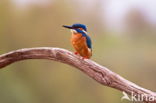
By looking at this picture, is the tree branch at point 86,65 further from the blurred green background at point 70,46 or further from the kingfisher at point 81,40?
the blurred green background at point 70,46

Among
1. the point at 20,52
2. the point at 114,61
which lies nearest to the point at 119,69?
the point at 114,61

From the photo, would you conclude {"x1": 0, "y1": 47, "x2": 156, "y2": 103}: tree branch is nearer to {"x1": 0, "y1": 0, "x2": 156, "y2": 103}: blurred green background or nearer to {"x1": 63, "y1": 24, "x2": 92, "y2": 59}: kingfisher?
{"x1": 63, "y1": 24, "x2": 92, "y2": 59}: kingfisher

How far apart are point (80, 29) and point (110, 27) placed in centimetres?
43

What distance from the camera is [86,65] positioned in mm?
1490

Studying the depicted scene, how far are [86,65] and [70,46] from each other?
0.41 m

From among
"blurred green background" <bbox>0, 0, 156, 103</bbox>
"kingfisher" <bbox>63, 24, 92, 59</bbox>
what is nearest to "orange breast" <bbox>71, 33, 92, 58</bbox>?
"kingfisher" <bbox>63, 24, 92, 59</bbox>

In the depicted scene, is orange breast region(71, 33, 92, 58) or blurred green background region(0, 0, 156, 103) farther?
blurred green background region(0, 0, 156, 103)

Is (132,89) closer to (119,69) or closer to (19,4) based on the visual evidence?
(119,69)

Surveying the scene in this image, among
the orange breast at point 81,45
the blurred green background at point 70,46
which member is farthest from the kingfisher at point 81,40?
the blurred green background at point 70,46

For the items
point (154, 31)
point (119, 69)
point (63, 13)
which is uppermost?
point (63, 13)

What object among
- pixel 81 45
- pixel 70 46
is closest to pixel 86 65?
pixel 81 45

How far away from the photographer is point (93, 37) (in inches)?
74.2

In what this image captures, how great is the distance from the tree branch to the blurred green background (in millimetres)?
337

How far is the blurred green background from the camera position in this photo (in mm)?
1883
